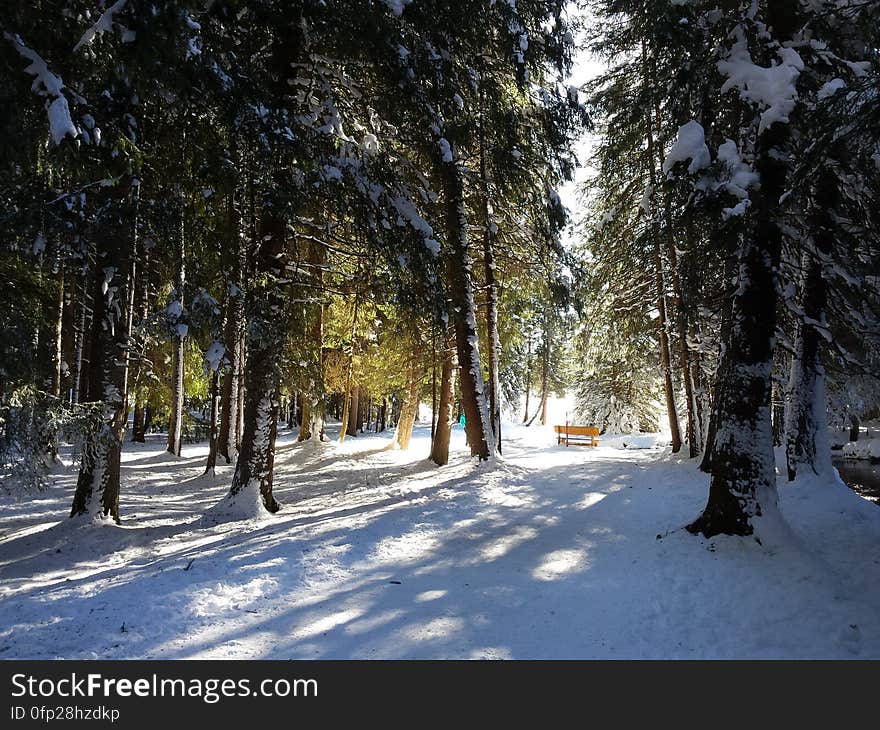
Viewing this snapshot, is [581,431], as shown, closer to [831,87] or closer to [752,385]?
[752,385]

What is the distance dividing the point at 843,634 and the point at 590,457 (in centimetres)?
1130

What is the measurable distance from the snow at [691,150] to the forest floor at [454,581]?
4.65 meters

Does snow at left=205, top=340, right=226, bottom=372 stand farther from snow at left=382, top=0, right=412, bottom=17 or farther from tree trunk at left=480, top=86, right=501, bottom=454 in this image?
tree trunk at left=480, top=86, right=501, bottom=454

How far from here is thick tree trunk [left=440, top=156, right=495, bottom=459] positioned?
38.3ft

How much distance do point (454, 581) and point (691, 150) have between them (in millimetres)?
6043

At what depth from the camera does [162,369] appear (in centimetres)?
1927

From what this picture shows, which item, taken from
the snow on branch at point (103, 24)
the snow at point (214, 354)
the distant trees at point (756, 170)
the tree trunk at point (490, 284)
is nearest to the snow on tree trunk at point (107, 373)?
the snow at point (214, 354)

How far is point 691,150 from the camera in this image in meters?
6.43

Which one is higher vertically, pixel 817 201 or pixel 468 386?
pixel 817 201

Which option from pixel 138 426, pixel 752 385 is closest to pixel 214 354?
pixel 752 385

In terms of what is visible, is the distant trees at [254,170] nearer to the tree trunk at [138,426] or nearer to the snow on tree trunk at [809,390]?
the snow on tree trunk at [809,390]

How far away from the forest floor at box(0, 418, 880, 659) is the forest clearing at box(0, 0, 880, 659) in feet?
0.14
